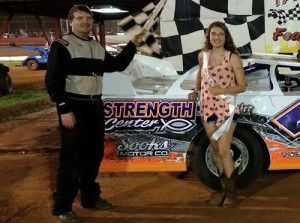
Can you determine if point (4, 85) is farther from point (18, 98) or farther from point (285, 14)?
point (285, 14)

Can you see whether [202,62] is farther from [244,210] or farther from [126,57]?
[244,210]

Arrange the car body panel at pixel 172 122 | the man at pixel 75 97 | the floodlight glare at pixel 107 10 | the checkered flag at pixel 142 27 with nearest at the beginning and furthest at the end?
1. the man at pixel 75 97
2. the car body panel at pixel 172 122
3. the checkered flag at pixel 142 27
4. the floodlight glare at pixel 107 10

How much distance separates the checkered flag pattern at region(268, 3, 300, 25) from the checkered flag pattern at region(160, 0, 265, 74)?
152 millimetres

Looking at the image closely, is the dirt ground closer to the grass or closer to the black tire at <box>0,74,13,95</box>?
the grass

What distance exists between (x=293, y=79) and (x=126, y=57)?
2.18 m

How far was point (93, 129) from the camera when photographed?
388 cm

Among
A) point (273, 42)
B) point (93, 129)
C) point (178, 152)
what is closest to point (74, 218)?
point (93, 129)

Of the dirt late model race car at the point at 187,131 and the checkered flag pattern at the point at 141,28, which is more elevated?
the checkered flag pattern at the point at 141,28

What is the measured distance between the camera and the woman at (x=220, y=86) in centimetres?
380

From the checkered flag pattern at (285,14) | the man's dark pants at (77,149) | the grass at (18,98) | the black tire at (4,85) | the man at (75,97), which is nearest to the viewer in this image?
the man at (75,97)

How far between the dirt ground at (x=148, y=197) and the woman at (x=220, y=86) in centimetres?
42

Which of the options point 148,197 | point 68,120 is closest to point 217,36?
point 68,120

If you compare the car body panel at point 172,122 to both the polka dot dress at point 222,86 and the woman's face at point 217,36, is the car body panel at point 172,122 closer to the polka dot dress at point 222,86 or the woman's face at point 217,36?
the polka dot dress at point 222,86

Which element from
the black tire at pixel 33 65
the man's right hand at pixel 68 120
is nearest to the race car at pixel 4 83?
the man's right hand at pixel 68 120
